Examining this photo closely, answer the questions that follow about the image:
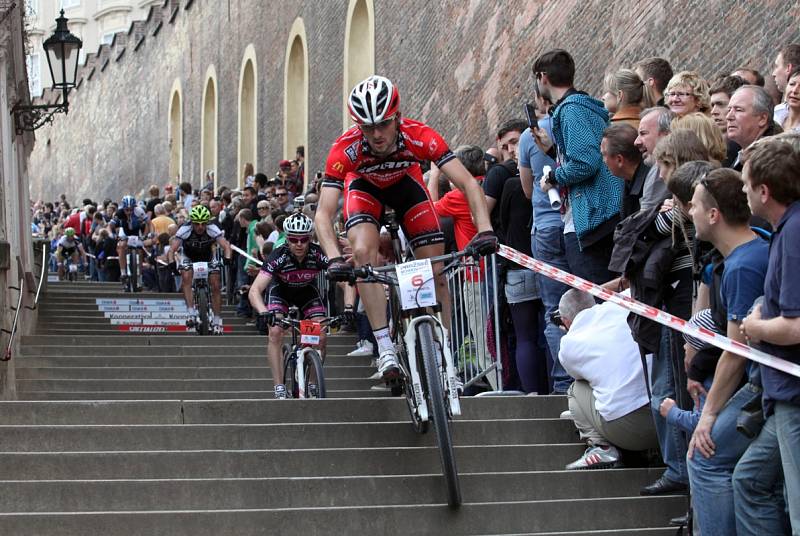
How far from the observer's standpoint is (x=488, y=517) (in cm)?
771

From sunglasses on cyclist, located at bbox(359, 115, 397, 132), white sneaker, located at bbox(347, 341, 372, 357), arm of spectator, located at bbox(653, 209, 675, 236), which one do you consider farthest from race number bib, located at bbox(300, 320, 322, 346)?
arm of spectator, located at bbox(653, 209, 675, 236)

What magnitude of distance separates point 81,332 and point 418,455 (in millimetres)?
11602

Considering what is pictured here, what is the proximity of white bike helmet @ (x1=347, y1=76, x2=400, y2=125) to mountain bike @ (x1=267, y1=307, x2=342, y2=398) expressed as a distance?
3017 millimetres

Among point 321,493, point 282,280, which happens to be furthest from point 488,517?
point 282,280

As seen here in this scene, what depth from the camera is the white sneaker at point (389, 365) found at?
8484 millimetres

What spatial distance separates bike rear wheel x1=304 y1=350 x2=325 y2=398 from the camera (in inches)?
439

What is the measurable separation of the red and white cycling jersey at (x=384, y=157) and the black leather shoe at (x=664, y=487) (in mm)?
2254

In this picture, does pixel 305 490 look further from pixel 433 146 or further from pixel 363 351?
pixel 363 351

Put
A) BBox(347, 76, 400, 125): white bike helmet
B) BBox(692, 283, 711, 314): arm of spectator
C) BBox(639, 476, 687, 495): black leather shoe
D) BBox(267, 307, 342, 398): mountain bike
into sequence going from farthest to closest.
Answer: BBox(267, 307, 342, 398): mountain bike, BBox(347, 76, 400, 125): white bike helmet, BBox(639, 476, 687, 495): black leather shoe, BBox(692, 283, 711, 314): arm of spectator

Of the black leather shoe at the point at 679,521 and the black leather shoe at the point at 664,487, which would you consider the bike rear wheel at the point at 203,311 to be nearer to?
the black leather shoe at the point at 664,487

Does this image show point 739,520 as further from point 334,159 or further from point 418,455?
point 334,159

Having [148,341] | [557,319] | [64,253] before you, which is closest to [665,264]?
[557,319]

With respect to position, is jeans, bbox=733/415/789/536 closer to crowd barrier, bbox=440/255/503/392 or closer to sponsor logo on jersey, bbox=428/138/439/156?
sponsor logo on jersey, bbox=428/138/439/156

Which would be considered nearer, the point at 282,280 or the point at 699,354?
the point at 699,354
